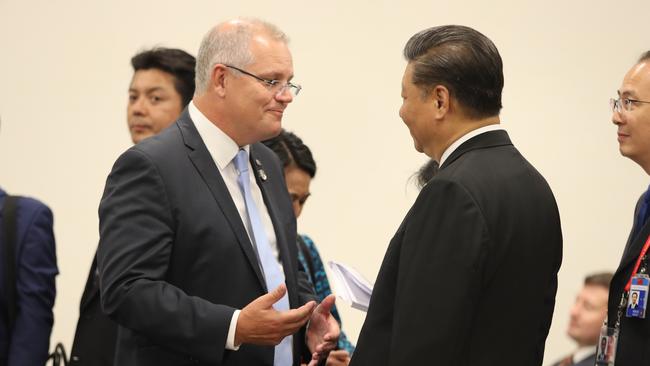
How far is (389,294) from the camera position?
7.60 feet

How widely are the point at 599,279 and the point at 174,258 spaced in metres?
2.62

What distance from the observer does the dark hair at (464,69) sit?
7.63 feet

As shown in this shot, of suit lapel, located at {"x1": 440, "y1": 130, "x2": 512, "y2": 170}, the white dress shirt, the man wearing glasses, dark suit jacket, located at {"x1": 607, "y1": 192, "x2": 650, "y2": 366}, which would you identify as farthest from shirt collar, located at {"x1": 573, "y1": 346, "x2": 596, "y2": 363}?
suit lapel, located at {"x1": 440, "y1": 130, "x2": 512, "y2": 170}

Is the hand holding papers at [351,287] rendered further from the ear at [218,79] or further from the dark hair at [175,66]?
the dark hair at [175,66]

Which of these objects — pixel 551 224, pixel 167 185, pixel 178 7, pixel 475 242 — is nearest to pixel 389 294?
pixel 475 242

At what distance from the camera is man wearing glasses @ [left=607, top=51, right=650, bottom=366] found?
2.69m

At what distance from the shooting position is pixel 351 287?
2916 millimetres

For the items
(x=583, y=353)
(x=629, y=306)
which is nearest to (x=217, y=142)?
(x=629, y=306)

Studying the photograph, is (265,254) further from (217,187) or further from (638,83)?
(638,83)

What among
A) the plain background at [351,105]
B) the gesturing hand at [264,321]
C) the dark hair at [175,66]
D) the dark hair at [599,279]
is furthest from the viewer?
the plain background at [351,105]

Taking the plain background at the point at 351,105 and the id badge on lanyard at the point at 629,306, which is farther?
the plain background at the point at 351,105

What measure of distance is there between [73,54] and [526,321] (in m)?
3.83

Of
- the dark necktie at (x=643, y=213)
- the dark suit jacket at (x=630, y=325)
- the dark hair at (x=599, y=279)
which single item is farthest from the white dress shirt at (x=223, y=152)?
the dark hair at (x=599, y=279)

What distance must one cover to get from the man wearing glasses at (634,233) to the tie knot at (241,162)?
1067 millimetres
